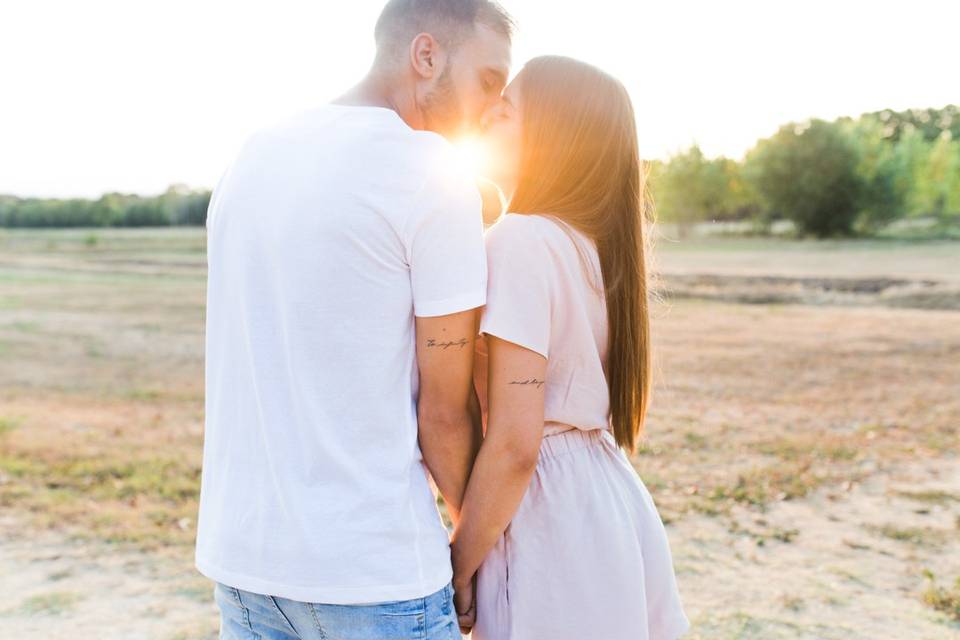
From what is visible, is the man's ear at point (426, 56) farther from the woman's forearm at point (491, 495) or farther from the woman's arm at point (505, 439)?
the woman's forearm at point (491, 495)

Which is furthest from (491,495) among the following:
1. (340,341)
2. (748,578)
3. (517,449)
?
(748,578)

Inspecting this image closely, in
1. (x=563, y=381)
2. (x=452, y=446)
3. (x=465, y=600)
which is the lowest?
(x=465, y=600)

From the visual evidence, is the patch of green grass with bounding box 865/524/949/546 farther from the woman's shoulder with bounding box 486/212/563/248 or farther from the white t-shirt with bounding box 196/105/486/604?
the white t-shirt with bounding box 196/105/486/604

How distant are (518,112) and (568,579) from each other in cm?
101

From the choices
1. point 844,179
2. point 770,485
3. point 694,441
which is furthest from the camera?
point 844,179

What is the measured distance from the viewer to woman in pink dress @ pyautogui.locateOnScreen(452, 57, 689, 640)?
1.68 m

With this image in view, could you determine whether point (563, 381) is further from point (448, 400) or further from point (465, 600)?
point (465, 600)

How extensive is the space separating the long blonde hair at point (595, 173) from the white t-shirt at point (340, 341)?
35cm

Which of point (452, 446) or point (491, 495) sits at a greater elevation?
point (452, 446)

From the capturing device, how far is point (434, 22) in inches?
68.5

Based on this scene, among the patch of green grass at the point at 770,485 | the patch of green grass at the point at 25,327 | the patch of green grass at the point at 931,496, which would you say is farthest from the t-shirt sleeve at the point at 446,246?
the patch of green grass at the point at 25,327

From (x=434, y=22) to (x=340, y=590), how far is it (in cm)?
113

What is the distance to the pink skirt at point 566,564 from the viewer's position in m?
1.76

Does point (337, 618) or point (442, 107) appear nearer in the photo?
point (337, 618)
